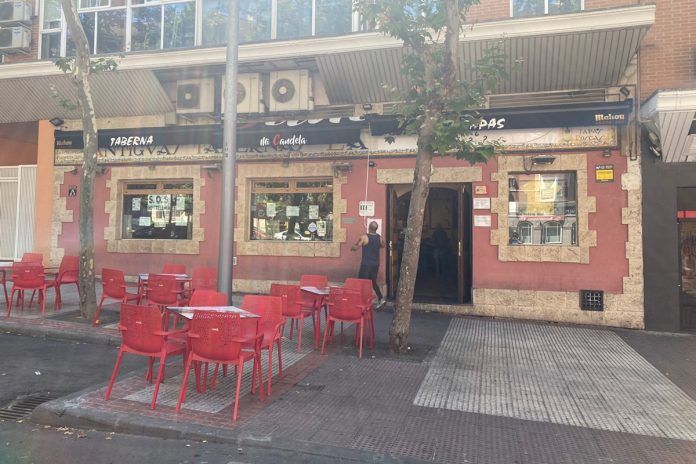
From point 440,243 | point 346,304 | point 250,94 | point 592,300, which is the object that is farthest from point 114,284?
point 592,300

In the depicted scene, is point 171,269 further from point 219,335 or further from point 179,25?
point 179,25

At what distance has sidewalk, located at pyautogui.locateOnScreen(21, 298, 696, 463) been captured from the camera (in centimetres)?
396

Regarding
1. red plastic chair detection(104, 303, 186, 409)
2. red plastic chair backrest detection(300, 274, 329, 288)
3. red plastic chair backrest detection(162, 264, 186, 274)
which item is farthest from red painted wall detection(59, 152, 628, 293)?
red plastic chair detection(104, 303, 186, 409)

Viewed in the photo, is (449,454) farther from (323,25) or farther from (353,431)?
(323,25)

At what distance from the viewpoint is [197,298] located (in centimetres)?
579

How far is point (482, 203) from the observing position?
32.8 ft

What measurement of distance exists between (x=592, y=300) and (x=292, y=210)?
6822mm

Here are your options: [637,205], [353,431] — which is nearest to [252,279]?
[353,431]

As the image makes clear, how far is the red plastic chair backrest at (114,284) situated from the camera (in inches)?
305

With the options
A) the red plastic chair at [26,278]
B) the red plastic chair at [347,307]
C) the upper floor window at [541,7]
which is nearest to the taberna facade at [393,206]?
the upper floor window at [541,7]

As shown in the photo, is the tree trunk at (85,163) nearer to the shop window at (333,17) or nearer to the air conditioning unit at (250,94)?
the air conditioning unit at (250,94)

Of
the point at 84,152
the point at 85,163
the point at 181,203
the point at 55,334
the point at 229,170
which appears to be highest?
the point at 84,152

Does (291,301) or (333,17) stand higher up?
(333,17)

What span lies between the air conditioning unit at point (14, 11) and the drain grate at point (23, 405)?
11.4 m
